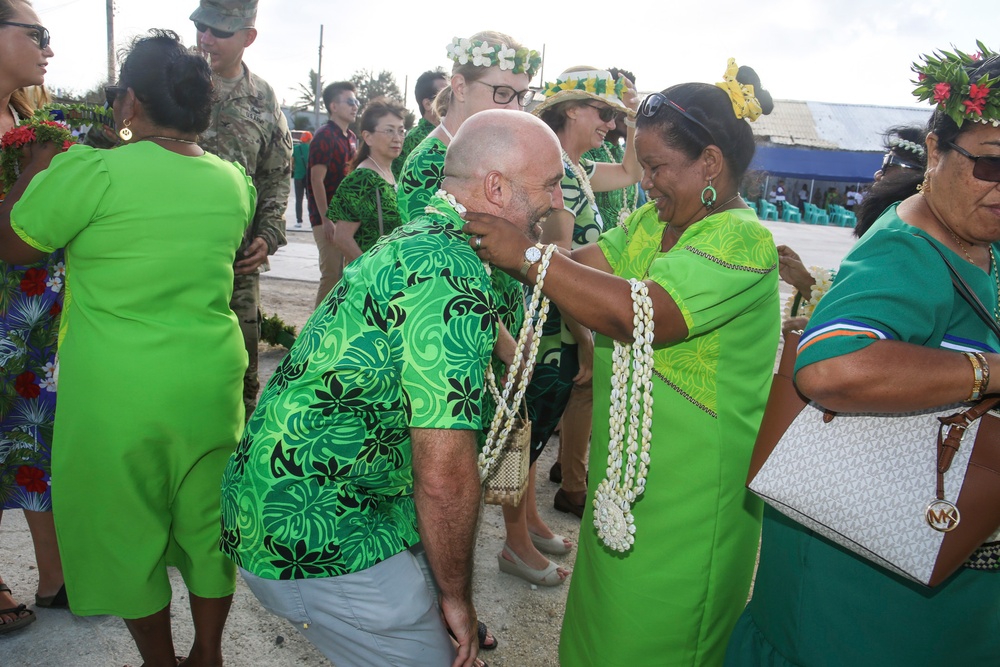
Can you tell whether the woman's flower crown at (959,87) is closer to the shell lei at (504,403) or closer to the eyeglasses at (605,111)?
the shell lei at (504,403)

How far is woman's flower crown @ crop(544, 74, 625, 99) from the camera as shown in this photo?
150 inches

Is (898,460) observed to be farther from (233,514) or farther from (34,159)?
(34,159)

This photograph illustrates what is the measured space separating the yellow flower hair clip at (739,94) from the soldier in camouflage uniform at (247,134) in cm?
274

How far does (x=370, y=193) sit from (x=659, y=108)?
359 cm

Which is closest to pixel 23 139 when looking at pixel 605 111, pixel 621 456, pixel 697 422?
pixel 621 456

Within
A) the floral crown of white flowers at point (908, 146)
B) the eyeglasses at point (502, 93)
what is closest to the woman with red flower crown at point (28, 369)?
the eyeglasses at point (502, 93)

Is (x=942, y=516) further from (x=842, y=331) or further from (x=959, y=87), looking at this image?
(x=959, y=87)

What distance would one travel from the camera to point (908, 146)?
2.84 metres

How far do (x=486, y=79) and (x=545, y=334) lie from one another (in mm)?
1168

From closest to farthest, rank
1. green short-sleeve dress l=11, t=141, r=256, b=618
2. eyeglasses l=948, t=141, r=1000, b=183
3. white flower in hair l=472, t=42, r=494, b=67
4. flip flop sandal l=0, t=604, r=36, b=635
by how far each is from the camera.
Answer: eyeglasses l=948, t=141, r=1000, b=183 < green short-sleeve dress l=11, t=141, r=256, b=618 < flip flop sandal l=0, t=604, r=36, b=635 < white flower in hair l=472, t=42, r=494, b=67

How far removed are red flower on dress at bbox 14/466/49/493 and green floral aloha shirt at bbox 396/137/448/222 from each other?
185cm

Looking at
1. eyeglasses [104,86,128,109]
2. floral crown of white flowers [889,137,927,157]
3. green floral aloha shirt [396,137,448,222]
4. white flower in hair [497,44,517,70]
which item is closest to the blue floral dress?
eyeglasses [104,86,128,109]

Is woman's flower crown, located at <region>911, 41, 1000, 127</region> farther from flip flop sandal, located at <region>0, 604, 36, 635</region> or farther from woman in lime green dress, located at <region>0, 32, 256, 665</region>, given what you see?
flip flop sandal, located at <region>0, 604, 36, 635</region>

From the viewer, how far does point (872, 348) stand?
1.49 meters
